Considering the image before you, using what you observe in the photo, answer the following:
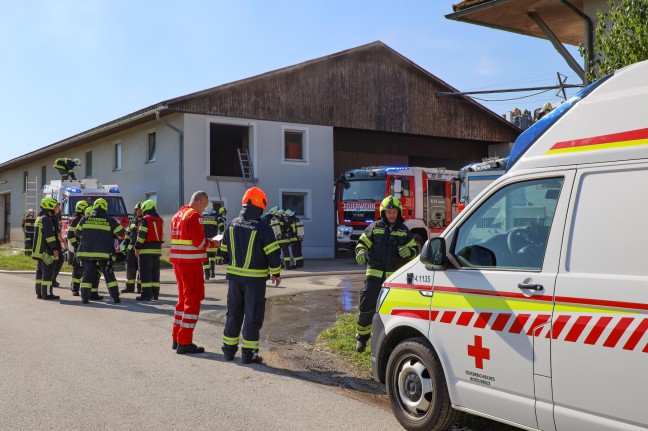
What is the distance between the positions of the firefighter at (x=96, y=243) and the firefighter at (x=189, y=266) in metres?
4.24

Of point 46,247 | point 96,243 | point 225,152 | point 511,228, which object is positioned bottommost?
point 46,247

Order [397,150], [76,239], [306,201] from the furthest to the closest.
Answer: [397,150]
[306,201]
[76,239]

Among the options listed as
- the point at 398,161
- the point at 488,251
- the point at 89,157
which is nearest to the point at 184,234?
the point at 488,251

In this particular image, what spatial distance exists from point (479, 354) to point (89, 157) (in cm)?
3112

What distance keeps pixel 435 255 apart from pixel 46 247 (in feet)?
32.5

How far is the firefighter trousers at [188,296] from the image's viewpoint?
775 cm

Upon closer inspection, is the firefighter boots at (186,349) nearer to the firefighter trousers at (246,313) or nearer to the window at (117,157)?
the firefighter trousers at (246,313)

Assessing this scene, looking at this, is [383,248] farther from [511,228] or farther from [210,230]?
[210,230]

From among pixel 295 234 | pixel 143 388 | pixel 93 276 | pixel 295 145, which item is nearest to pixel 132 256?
pixel 93 276

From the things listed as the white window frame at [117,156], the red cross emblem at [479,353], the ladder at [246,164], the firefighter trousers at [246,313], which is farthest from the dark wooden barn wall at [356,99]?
the red cross emblem at [479,353]

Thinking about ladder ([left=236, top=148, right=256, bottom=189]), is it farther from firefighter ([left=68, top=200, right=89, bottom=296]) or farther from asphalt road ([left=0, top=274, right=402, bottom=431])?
asphalt road ([left=0, top=274, right=402, bottom=431])

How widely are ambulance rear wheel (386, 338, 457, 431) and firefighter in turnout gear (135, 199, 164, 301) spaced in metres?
7.96

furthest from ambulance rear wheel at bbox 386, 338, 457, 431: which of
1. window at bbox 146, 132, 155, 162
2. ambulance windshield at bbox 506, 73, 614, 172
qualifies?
window at bbox 146, 132, 155, 162

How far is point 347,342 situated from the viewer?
822cm
